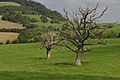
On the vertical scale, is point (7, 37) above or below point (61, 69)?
above

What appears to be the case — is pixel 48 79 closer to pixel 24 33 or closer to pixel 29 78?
pixel 29 78

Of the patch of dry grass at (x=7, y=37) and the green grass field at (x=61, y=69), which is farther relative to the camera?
the patch of dry grass at (x=7, y=37)

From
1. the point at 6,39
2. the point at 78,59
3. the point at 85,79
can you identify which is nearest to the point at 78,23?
the point at 78,59

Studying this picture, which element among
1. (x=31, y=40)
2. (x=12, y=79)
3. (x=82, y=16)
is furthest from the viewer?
(x=31, y=40)

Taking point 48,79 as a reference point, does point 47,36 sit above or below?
above

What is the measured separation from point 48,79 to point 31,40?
138 m

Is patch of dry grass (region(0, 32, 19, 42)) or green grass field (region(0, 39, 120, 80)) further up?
patch of dry grass (region(0, 32, 19, 42))

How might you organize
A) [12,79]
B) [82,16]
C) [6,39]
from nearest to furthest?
[12,79] → [82,16] → [6,39]

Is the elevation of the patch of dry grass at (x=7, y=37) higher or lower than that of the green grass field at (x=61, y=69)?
higher

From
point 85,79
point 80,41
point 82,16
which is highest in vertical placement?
point 82,16

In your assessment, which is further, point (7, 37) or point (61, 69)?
point (7, 37)

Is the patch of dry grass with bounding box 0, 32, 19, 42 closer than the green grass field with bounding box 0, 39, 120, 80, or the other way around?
the green grass field with bounding box 0, 39, 120, 80

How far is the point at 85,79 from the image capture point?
3172cm

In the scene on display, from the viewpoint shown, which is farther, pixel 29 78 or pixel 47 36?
pixel 47 36
